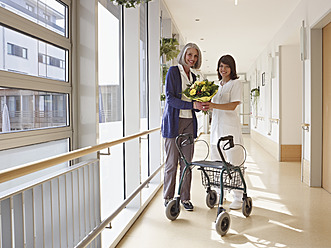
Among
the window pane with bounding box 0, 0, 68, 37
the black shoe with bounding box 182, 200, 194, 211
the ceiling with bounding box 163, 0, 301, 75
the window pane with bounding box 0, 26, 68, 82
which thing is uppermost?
the ceiling with bounding box 163, 0, 301, 75

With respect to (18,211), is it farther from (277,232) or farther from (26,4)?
(277,232)

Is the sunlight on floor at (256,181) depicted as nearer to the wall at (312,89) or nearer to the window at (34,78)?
the wall at (312,89)

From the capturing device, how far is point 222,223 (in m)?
2.74

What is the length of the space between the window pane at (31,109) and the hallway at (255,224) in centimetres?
116

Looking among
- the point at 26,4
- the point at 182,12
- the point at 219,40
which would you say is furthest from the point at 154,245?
the point at 219,40

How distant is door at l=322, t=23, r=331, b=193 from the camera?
4305 mm

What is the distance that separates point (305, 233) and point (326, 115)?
2080mm

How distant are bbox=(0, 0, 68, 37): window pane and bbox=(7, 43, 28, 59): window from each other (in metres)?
0.18

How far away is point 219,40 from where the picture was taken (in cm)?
833

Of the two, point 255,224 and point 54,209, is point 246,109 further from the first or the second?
point 54,209

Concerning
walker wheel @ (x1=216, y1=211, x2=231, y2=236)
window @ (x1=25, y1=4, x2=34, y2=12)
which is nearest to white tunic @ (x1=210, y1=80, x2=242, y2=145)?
walker wheel @ (x1=216, y1=211, x2=231, y2=236)

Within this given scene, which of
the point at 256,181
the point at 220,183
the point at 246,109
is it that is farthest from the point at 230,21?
the point at 246,109

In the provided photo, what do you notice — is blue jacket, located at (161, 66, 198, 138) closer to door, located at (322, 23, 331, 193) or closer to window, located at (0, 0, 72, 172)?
window, located at (0, 0, 72, 172)

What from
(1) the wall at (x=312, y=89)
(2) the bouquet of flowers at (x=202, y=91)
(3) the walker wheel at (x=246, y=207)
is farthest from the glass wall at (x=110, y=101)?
(1) the wall at (x=312, y=89)
